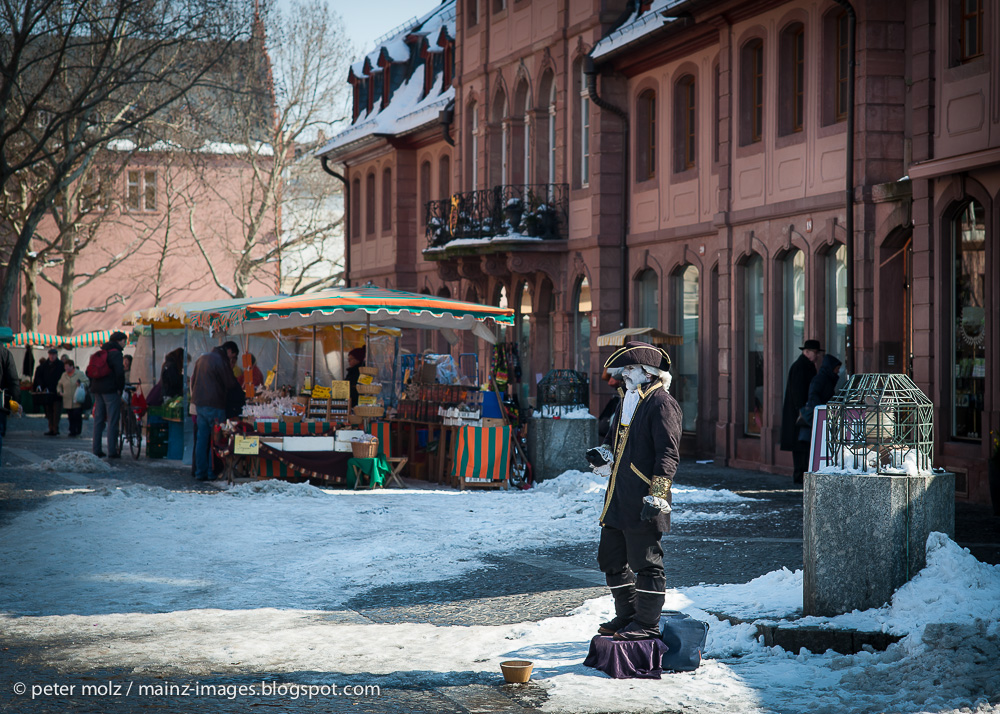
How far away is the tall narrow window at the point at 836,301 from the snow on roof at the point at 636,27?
5343 millimetres

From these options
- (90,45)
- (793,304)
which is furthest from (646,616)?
(90,45)

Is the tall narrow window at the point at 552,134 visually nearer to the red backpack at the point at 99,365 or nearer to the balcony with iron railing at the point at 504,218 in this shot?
the balcony with iron railing at the point at 504,218

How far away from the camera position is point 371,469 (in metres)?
16.8

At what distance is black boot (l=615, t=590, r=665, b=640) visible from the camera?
7195 millimetres

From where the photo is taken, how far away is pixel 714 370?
22.0 meters

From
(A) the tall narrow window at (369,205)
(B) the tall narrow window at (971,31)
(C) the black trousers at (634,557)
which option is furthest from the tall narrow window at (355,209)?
(C) the black trousers at (634,557)

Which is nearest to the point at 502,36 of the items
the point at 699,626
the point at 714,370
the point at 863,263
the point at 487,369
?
the point at 487,369

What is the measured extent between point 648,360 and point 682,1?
14832mm

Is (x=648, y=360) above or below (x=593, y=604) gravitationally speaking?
above

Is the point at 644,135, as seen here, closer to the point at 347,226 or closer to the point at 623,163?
the point at 623,163

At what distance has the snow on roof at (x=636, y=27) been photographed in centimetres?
2236

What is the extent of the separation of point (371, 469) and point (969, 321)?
7.53 m

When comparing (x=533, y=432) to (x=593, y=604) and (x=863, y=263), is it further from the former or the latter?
(x=593, y=604)

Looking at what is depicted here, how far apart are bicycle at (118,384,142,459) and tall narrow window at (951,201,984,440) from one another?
12997 millimetres
